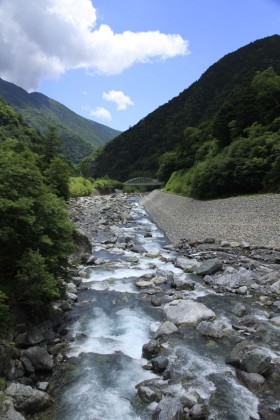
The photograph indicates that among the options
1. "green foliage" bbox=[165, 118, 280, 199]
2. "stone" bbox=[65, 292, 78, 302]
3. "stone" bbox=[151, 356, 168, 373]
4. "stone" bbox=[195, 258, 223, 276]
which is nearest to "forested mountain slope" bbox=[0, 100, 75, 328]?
"stone" bbox=[65, 292, 78, 302]

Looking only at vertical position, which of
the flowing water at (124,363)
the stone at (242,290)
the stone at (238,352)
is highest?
the stone at (238,352)

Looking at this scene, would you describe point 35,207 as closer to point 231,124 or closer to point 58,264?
point 58,264

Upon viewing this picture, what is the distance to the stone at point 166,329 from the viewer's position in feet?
36.7

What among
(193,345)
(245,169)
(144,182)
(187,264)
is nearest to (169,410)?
(193,345)

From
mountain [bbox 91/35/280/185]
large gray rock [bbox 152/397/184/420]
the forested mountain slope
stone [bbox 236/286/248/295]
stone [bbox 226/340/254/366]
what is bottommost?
stone [bbox 236/286/248/295]

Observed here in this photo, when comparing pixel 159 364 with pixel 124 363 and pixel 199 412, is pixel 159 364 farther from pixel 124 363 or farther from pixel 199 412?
pixel 199 412

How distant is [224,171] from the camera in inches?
1342

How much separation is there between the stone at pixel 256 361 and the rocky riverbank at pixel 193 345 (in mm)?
24

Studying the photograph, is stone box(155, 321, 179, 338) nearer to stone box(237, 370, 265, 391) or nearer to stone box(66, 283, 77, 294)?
stone box(237, 370, 265, 391)

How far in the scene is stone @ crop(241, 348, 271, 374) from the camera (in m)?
8.84

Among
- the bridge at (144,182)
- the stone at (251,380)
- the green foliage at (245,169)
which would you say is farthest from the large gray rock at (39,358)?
the bridge at (144,182)

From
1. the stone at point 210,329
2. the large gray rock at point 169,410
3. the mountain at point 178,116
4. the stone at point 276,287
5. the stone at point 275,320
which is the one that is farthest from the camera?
the mountain at point 178,116

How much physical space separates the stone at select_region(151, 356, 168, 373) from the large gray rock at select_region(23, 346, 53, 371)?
2831 mm

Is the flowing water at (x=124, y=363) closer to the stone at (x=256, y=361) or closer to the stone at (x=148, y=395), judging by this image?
the stone at (x=148, y=395)
